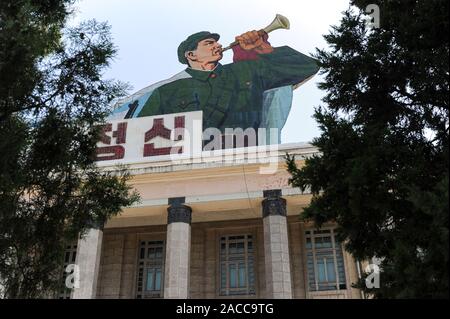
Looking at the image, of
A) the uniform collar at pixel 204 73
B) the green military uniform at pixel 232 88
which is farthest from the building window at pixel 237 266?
the uniform collar at pixel 204 73

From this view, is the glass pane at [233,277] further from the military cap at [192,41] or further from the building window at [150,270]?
the military cap at [192,41]

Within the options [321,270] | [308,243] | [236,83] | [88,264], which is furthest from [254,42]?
[88,264]

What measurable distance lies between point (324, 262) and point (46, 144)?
12.8 meters

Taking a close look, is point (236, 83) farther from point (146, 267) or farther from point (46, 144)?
point (46, 144)

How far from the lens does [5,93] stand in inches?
269

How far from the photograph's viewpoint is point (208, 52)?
2336 centimetres

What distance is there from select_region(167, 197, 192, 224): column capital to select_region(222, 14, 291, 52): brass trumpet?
357 inches

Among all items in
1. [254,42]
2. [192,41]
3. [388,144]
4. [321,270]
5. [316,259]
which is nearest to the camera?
[388,144]

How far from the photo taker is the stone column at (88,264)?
15.6 metres

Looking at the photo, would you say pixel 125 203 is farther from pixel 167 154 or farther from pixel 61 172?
pixel 167 154

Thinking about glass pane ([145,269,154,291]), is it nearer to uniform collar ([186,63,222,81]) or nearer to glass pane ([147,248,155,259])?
glass pane ([147,248,155,259])

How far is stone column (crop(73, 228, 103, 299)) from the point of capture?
15.6 metres

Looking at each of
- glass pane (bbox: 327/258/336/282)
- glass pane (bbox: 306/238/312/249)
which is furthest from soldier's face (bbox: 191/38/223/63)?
glass pane (bbox: 327/258/336/282)
